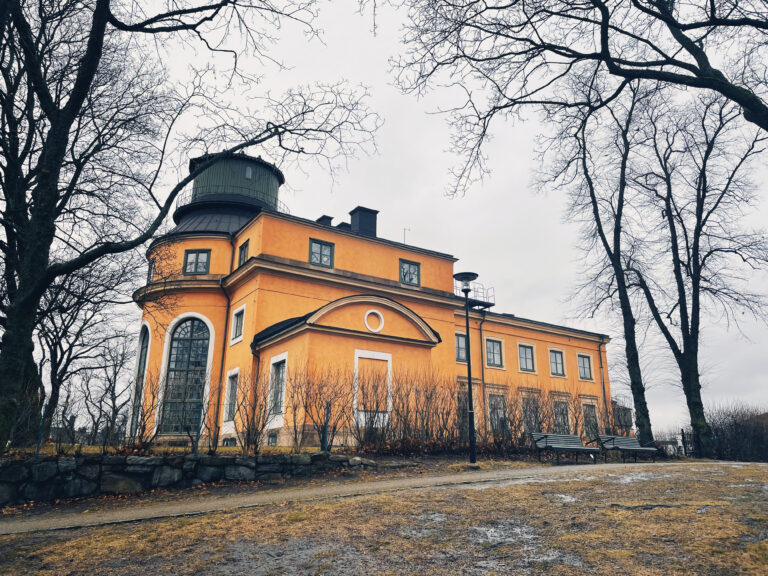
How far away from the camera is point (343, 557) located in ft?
19.4

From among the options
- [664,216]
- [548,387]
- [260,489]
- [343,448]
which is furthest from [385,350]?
[548,387]

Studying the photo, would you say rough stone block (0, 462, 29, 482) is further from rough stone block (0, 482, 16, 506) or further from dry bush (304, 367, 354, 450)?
dry bush (304, 367, 354, 450)

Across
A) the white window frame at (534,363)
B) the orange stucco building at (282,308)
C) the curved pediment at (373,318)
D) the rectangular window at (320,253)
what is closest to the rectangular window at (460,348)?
the orange stucco building at (282,308)

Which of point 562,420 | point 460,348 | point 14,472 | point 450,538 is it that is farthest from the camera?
point 460,348

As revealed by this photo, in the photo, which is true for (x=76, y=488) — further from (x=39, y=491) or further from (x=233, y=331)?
(x=233, y=331)

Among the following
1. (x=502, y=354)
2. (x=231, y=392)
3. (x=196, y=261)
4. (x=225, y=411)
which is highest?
(x=196, y=261)

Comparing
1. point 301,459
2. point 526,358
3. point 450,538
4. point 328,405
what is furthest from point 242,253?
point 450,538

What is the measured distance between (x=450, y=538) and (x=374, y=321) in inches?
625

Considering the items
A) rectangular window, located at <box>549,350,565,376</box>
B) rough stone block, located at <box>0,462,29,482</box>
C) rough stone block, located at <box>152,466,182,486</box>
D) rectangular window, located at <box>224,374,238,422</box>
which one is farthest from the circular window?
rectangular window, located at <box>549,350,565,376</box>

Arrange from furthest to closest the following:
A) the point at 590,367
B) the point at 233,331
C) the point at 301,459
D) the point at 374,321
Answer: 1. the point at 590,367
2. the point at 233,331
3. the point at 374,321
4. the point at 301,459

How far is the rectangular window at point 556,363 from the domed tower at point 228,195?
1951 centimetres

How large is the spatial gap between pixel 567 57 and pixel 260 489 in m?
9.73

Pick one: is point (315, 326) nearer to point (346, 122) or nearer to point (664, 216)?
point (346, 122)

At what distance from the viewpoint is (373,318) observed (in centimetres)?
2219
